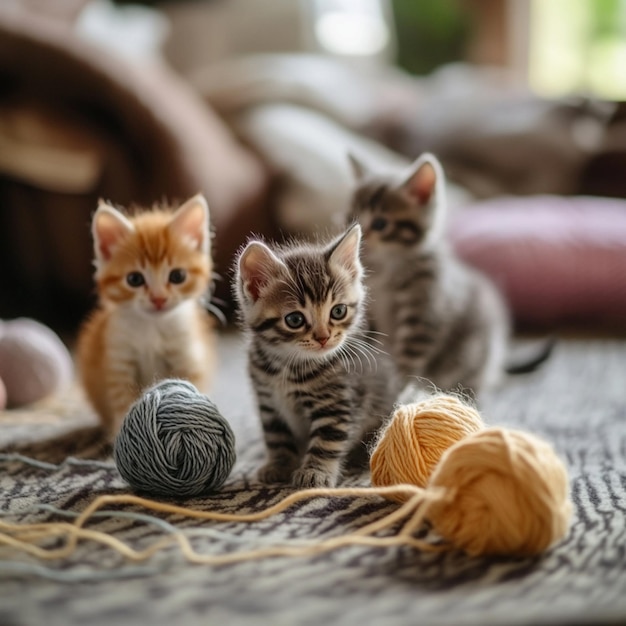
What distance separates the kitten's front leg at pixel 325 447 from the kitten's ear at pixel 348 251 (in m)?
0.24

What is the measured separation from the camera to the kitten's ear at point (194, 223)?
1.45 metres

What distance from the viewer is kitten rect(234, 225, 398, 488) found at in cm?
124

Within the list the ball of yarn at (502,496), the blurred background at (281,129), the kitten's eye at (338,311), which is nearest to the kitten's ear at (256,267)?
the kitten's eye at (338,311)

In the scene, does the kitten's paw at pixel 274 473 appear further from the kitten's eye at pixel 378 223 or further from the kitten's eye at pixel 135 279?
the kitten's eye at pixel 378 223

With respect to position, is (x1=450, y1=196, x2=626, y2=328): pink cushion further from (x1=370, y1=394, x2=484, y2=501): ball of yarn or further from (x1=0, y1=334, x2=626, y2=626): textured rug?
(x1=370, y1=394, x2=484, y2=501): ball of yarn

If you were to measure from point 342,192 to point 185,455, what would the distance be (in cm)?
155

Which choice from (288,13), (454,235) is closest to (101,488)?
(454,235)

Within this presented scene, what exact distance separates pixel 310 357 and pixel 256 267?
18 centimetres

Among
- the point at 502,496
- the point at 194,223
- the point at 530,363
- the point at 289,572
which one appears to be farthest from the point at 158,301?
the point at 530,363

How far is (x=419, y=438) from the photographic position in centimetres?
117

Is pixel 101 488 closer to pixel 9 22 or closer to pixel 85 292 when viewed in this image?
pixel 85 292

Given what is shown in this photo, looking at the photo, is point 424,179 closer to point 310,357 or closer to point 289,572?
point 310,357

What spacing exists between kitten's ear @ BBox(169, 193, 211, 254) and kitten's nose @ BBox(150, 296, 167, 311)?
5.0 inches

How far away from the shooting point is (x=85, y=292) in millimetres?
2479
